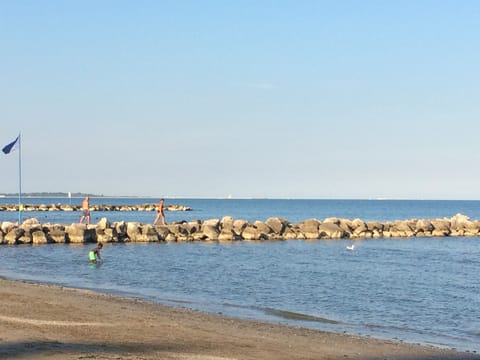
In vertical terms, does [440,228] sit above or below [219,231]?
below

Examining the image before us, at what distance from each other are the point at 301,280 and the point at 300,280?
5cm

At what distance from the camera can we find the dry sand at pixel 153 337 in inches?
496

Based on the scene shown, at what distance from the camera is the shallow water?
20.3 metres

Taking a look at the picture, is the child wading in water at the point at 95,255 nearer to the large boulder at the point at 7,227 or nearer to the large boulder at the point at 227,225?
the large boulder at the point at 7,227

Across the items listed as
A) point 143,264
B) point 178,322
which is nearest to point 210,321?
point 178,322

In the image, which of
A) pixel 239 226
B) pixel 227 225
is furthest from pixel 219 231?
pixel 239 226

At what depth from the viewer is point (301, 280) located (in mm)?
29703

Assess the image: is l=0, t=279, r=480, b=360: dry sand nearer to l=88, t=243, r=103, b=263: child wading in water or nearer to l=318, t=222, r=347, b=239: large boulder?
l=88, t=243, r=103, b=263: child wading in water

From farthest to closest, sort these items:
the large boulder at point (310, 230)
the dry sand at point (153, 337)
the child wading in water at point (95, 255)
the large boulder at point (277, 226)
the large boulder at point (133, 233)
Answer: the large boulder at point (310, 230) → the large boulder at point (277, 226) → the large boulder at point (133, 233) → the child wading in water at point (95, 255) → the dry sand at point (153, 337)

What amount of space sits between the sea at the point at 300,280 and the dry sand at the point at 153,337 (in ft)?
7.10

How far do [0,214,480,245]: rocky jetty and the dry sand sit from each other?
85.4ft

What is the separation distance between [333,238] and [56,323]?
41.2 metres

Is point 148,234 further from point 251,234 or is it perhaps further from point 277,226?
point 277,226

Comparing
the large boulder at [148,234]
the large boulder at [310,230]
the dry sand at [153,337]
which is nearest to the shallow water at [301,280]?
the large boulder at [148,234]
